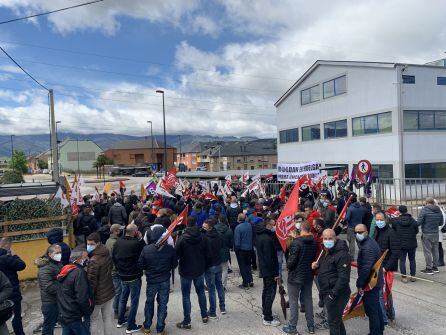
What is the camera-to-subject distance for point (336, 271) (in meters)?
5.63

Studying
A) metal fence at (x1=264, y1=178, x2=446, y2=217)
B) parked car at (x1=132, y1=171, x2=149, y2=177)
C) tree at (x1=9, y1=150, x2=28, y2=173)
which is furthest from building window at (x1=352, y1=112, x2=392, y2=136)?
parked car at (x1=132, y1=171, x2=149, y2=177)

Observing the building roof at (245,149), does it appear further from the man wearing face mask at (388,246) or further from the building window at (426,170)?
the man wearing face mask at (388,246)

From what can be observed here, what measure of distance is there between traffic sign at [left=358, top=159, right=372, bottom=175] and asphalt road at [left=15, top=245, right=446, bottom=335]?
21.1 ft

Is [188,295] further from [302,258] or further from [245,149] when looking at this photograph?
[245,149]

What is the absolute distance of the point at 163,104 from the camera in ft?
132

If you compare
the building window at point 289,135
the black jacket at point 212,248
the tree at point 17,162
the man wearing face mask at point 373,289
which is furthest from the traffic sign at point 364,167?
the tree at point 17,162

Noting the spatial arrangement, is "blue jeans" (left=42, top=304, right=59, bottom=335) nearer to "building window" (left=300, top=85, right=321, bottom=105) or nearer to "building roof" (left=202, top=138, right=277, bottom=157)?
"building window" (left=300, top=85, right=321, bottom=105)

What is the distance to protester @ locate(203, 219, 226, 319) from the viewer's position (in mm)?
7227

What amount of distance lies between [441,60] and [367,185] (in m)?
21.4

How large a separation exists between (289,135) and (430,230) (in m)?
28.3

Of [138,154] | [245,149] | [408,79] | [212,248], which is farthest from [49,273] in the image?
[138,154]

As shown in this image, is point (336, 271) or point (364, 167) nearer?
point (336, 271)

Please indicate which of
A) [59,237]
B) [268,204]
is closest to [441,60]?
[268,204]

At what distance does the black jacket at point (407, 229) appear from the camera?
345 inches
